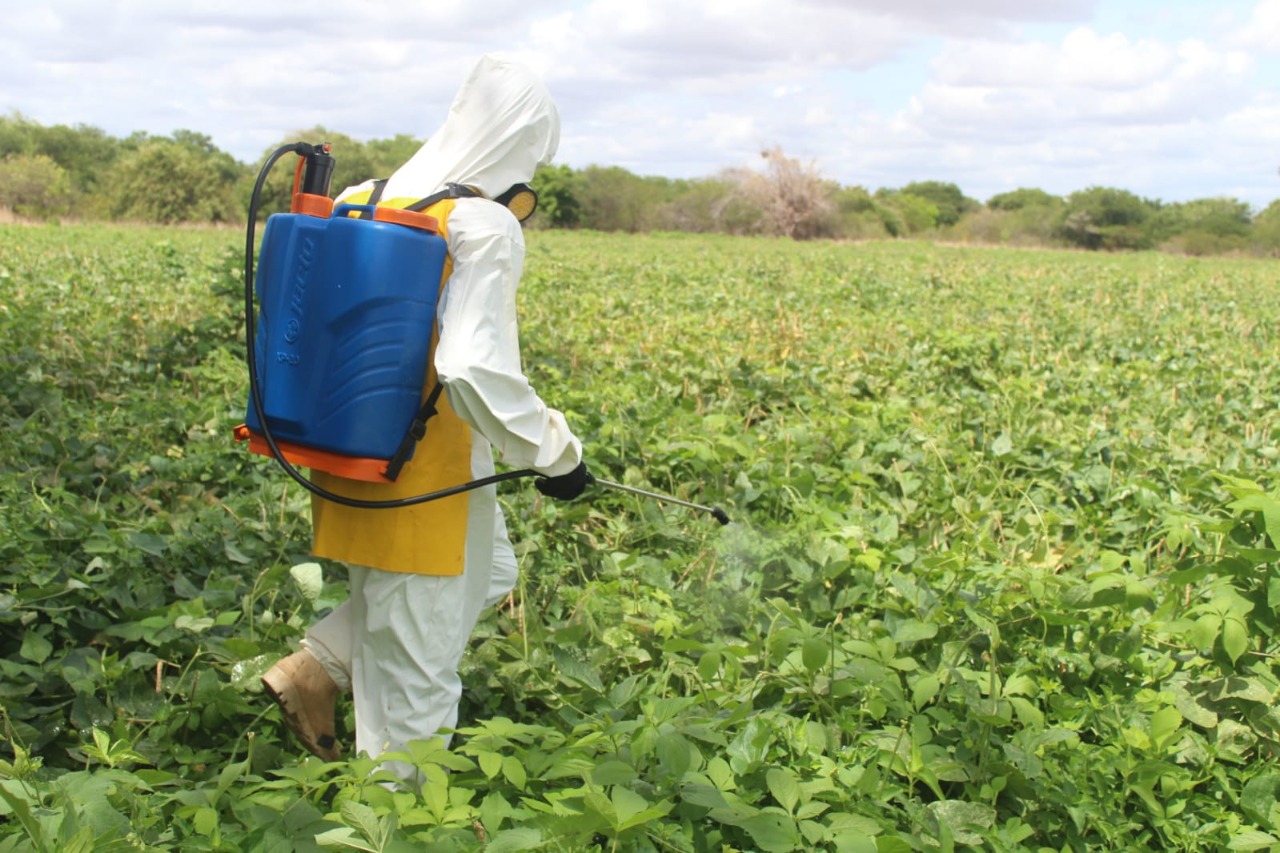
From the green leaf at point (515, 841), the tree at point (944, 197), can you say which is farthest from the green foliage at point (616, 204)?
the green leaf at point (515, 841)

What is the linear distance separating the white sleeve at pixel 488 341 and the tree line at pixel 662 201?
1477 inches

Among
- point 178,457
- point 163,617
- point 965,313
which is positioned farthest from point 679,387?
point 965,313

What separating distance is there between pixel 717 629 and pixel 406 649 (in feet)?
3.99

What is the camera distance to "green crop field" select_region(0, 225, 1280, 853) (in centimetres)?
210

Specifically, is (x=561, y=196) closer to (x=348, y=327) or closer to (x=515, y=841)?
(x=348, y=327)

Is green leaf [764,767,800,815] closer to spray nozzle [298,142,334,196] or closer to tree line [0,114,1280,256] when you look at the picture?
spray nozzle [298,142,334,196]

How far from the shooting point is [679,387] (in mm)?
5828

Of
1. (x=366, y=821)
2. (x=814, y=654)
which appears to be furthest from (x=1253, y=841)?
(x=366, y=821)

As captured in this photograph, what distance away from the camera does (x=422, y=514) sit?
2311 mm

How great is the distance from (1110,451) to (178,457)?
4.09 m

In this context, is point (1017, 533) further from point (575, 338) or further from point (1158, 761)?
point (575, 338)

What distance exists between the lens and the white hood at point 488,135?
235 centimetres

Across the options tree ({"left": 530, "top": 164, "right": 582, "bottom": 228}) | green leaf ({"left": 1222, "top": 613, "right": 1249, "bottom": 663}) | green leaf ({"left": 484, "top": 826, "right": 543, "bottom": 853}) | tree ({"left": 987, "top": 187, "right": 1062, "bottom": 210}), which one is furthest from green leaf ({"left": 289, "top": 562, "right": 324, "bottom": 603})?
tree ({"left": 987, "top": 187, "right": 1062, "bottom": 210})

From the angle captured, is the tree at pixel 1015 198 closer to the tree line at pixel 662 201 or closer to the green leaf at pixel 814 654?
the tree line at pixel 662 201
